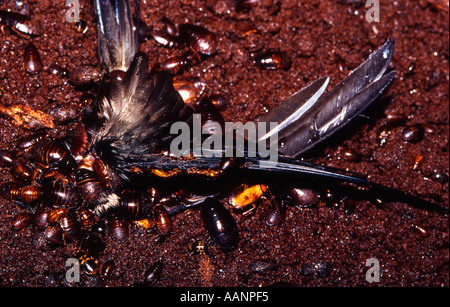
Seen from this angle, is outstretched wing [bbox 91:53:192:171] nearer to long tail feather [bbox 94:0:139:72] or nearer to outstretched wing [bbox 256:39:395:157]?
long tail feather [bbox 94:0:139:72]

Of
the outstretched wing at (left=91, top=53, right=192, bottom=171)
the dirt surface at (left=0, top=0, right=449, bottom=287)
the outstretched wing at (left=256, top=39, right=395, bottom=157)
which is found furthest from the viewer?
the dirt surface at (left=0, top=0, right=449, bottom=287)

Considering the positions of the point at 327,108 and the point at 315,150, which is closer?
the point at 327,108

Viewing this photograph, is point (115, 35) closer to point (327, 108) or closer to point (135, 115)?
point (135, 115)

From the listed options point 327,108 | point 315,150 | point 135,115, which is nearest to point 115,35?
point 135,115

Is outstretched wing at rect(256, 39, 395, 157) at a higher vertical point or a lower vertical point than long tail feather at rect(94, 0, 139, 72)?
lower

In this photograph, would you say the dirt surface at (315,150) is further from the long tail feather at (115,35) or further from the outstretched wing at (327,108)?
the outstretched wing at (327,108)

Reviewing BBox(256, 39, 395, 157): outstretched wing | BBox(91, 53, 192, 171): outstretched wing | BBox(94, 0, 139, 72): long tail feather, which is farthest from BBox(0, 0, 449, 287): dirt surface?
BBox(91, 53, 192, 171): outstretched wing
